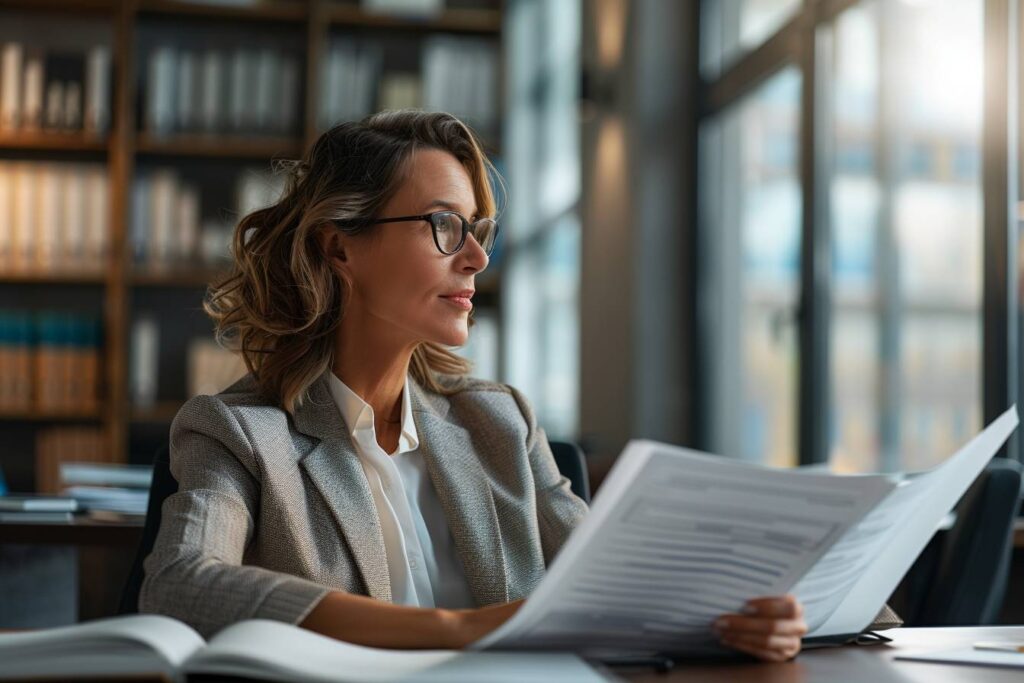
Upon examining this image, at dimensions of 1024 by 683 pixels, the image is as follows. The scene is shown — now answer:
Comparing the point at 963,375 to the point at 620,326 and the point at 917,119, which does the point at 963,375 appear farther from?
the point at 620,326

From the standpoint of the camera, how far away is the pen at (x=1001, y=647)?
1.02m

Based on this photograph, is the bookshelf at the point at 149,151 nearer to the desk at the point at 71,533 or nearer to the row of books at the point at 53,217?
the row of books at the point at 53,217

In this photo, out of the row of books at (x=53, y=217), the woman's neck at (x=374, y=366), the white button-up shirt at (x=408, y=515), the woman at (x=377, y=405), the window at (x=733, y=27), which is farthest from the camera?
the row of books at (x=53, y=217)

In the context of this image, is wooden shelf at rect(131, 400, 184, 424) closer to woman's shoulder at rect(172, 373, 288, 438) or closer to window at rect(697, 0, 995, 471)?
window at rect(697, 0, 995, 471)

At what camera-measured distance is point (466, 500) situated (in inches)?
58.8

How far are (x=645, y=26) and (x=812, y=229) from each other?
1256mm

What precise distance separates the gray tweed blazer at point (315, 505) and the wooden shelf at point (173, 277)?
10.6 feet

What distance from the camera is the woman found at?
4.43 feet

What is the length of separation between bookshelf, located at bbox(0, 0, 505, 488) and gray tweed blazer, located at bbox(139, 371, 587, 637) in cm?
320

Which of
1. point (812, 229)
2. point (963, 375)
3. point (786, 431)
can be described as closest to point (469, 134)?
point (963, 375)

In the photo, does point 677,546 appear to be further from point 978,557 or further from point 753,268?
point 753,268

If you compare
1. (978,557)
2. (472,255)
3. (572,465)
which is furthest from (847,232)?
(472,255)

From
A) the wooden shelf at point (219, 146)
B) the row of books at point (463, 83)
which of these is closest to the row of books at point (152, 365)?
the wooden shelf at point (219, 146)

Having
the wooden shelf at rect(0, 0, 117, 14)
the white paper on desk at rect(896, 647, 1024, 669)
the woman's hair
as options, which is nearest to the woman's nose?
the woman's hair
